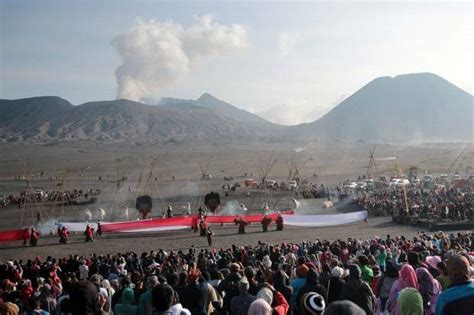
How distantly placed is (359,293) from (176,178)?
77.9 m

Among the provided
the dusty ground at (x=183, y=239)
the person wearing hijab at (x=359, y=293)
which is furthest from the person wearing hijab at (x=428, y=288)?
the dusty ground at (x=183, y=239)

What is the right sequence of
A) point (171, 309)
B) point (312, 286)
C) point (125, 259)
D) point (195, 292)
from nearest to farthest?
1. point (171, 309)
2. point (312, 286)
3. point (195, 292)
4. point (125, 259)

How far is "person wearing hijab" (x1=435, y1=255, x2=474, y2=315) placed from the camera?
18.9 feet

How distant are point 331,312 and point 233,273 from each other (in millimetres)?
4659

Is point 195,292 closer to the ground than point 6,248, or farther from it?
farther from it

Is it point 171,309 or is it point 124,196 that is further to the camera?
point 124,196

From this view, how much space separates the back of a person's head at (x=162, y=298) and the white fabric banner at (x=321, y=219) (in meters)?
29.7

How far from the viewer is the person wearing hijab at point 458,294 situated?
5.75m

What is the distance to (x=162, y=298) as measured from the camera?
6.43m

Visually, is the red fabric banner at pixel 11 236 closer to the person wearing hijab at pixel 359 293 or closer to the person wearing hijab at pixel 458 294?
the person wearing hijab at pixel 359 293

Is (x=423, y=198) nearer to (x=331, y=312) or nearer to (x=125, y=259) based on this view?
(x=125, y=259)

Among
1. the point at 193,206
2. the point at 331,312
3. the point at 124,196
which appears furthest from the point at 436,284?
the point at 124,196

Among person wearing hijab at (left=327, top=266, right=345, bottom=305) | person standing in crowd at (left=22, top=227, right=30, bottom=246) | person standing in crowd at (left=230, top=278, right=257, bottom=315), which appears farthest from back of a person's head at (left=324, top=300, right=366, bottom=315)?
person standing in crowd at (left=22, top=227, right=30, bottom=246)

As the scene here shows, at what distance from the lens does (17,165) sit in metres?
121
